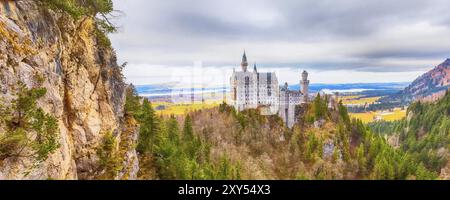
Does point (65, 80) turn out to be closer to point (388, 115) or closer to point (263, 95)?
point (263, 95)

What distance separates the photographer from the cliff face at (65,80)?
695 cm

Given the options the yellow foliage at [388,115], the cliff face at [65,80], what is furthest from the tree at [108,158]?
the yellow foliage at [388,115]

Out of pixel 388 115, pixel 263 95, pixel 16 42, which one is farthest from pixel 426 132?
pixel 16 42

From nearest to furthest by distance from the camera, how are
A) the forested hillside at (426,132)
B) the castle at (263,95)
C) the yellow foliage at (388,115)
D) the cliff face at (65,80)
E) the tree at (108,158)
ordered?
1. the cliff face at (65,80)
2. the tree at (108,158)
3. the castle at (263,95)
4. the forested hillside at (426,132)
5. the yellow foliage at (388,115)

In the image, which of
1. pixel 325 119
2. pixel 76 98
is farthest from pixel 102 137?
pixel 325 119

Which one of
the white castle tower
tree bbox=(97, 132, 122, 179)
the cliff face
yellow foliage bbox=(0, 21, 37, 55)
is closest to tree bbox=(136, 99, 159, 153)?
the cliff face

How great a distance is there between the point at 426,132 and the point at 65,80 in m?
116

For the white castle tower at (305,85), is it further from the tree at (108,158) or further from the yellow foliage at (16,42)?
the yellow foliage at (16,42)

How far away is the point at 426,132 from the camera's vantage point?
319 ft

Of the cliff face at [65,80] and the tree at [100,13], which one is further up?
the tree at [100,13]

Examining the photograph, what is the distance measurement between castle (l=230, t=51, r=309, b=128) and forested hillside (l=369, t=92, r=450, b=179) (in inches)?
1340

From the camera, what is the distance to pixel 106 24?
43.2ft

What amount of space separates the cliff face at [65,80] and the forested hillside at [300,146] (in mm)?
29553

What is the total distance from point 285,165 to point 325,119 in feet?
62.5
